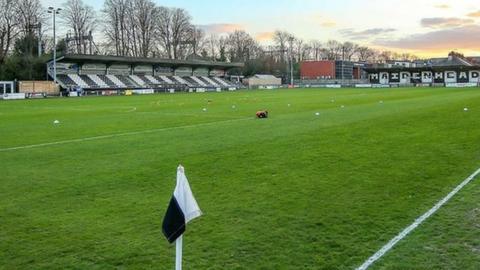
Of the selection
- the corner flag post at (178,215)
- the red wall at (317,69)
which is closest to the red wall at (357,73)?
the red wall at (317,69)

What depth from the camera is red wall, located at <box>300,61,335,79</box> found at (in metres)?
163

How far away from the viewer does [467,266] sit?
5.70 m

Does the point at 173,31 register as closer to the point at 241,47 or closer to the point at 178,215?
the point at 241,47

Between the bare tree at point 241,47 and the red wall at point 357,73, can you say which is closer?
the bare tree at point 241,47

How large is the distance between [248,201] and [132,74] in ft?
305

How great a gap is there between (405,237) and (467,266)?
1097 millimetres

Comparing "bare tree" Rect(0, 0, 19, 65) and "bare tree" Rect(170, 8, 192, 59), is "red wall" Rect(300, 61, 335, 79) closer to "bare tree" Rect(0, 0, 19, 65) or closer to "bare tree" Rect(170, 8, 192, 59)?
"bare tree" Rect(170, 8, 192, 59)

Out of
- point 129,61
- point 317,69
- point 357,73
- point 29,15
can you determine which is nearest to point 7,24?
point 29,15

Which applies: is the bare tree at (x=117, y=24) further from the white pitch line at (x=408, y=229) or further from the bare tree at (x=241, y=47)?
the white pitch line at (x=408, y=229)

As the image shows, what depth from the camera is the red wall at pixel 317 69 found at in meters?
163

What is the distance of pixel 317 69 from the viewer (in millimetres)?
166875

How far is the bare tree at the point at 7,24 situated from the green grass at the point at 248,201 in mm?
80410

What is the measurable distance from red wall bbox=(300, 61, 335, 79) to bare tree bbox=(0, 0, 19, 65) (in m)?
99.9

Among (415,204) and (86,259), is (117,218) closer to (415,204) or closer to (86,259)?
(86,259)
